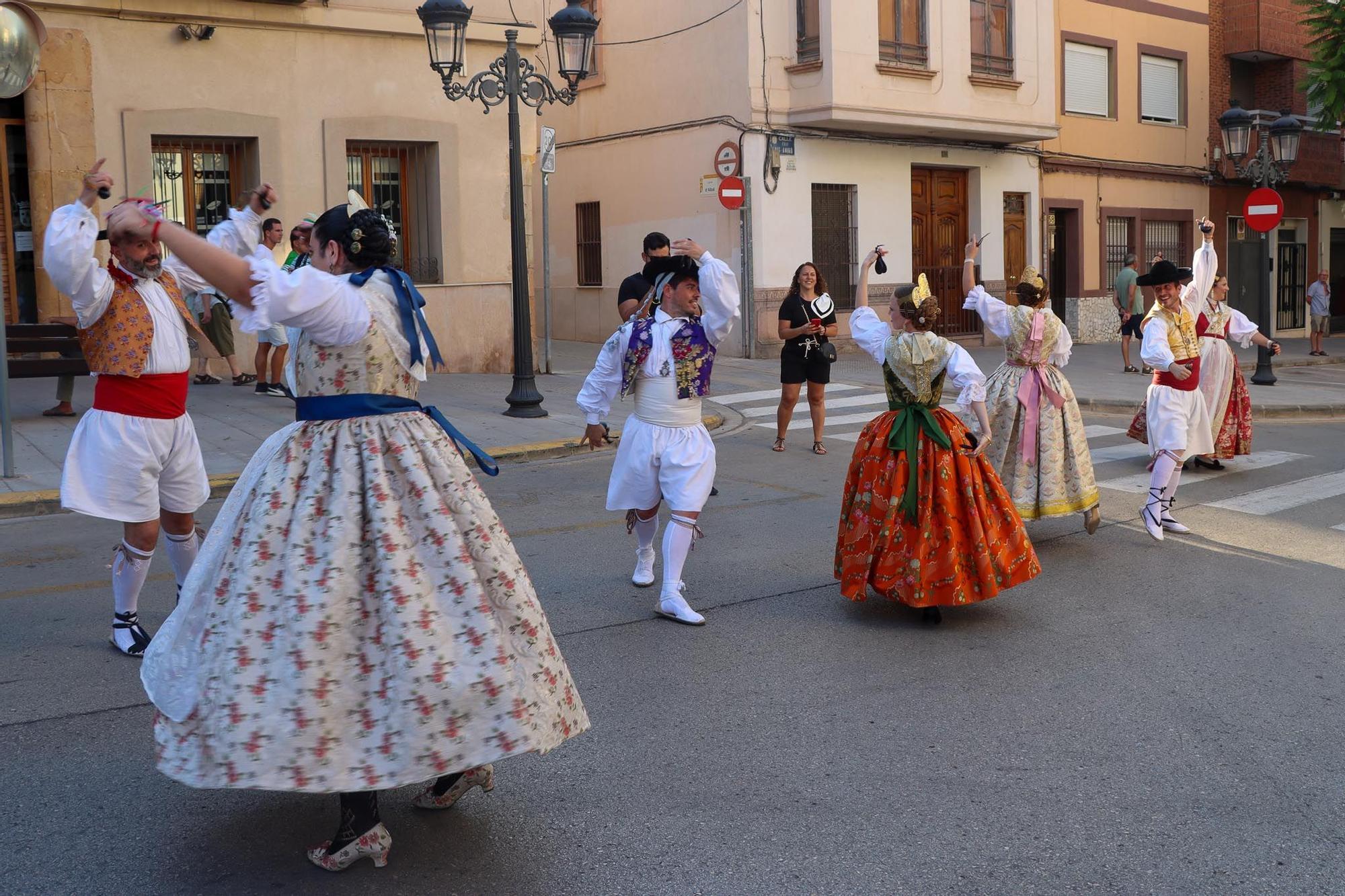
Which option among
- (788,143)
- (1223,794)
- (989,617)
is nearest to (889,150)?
(788,143)

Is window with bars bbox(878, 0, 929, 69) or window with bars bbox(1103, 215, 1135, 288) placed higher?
window with bars bbox(878, 0, 929, 69)

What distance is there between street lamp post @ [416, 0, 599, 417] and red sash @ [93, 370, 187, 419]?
301 inches

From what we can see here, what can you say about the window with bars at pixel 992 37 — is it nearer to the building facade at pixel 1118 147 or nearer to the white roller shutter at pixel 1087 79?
the building facade at pixel 1118 147

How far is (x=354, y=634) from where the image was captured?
3.45 metres

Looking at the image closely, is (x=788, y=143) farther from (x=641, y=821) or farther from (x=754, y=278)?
(x=641, y=821)

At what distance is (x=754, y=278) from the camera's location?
70.2 feet

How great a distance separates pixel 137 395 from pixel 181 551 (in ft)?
2.47

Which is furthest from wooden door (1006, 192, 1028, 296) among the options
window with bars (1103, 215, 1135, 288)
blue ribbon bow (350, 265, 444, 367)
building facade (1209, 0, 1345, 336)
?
blue ribbon bow (350, 265, 444, 367)

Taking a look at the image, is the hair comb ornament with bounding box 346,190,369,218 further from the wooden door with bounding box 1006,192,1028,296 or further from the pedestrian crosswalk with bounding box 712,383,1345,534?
the wooden door with bounding box 1006,192,1028,296

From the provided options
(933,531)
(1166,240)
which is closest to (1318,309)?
(1166,240)

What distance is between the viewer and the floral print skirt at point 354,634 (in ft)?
11.0

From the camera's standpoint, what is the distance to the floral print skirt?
3.37 metres

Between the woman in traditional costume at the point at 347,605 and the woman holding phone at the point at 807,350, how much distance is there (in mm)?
8179

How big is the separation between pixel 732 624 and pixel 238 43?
12060 mm
